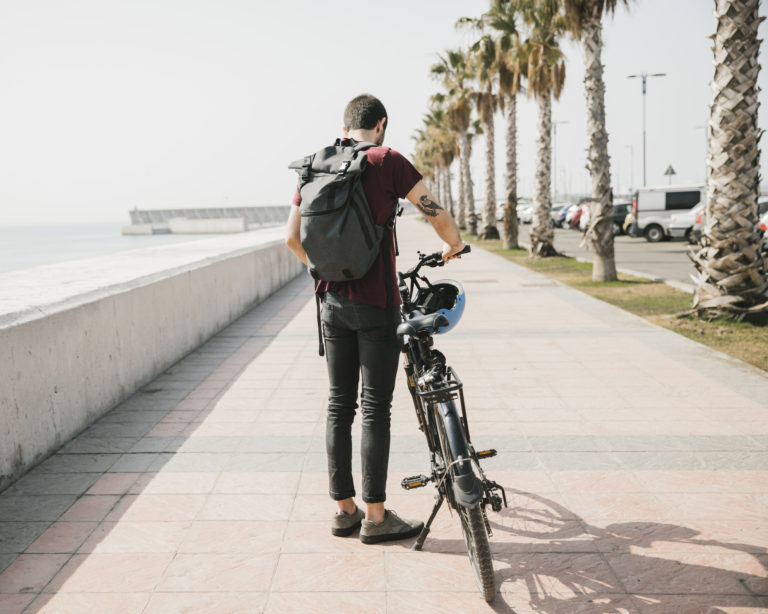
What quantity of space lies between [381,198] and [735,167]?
24.7 ft

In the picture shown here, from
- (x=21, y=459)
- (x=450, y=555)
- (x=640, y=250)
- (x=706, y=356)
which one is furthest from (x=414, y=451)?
(x=640, y=250)

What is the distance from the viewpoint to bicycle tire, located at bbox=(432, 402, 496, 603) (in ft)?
9.32

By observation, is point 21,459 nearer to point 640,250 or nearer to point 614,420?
point 614,420

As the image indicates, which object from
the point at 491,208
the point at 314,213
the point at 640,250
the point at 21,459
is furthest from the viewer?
the point at 491,208

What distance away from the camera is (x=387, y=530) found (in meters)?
3.48

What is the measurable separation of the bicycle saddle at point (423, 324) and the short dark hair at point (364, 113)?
861 mm

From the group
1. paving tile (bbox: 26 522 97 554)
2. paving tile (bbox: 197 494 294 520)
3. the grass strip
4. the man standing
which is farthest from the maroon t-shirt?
the grass strip

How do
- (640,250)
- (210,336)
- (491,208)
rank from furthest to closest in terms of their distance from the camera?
(491,208) < (640,250) < (210,336)

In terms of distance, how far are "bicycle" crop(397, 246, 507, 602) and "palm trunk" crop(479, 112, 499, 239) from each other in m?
25.9

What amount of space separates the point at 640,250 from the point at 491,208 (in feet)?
24.2

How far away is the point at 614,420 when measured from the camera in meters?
5.33

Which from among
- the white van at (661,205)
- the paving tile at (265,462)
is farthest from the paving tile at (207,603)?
the white van at (661,205)

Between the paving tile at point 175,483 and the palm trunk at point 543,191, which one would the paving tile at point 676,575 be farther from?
the palm trunk at point 543,191

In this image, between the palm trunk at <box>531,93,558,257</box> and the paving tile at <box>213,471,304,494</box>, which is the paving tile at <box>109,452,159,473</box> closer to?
the paving tile at <box>213,471,304,494</box>
